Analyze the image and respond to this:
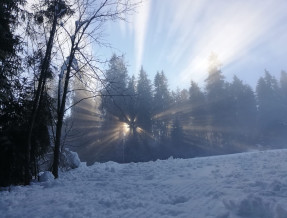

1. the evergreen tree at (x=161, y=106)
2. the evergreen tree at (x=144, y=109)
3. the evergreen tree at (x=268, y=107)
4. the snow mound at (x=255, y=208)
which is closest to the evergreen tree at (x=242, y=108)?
the evergreen tree at (x=268, y=107)

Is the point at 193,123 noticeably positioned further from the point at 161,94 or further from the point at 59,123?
the point at 59,123

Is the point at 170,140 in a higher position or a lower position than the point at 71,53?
lower

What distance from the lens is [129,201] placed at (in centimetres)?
443

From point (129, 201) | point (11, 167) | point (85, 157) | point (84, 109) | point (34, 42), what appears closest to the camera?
point (129, 201)

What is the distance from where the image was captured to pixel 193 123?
132 feet

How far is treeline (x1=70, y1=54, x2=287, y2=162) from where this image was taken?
37.3 meters

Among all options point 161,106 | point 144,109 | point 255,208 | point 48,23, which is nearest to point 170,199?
point 255,208

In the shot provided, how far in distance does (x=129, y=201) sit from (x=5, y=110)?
6.39 meters

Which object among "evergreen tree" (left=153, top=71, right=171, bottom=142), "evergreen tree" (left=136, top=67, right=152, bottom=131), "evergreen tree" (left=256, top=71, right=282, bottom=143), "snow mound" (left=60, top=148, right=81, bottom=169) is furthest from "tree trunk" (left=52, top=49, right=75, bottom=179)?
"evergreen tree" (left=256, top=71, right=282, bottom=143)

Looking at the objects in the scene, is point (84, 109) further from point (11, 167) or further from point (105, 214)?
point (105, 214)

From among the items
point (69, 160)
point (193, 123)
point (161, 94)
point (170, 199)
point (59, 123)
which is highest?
point (161, 94)

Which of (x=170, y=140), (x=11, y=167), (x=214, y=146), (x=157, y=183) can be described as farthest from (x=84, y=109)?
(x=157, y=183)

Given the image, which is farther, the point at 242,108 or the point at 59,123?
the point at 242,108

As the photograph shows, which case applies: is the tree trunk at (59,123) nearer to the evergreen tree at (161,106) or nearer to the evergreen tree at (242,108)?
the evergreen tree at (161,106)
